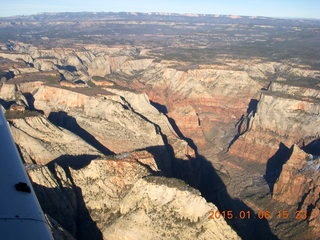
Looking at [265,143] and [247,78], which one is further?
[247,78]

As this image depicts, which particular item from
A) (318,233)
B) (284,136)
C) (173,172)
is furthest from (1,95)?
(318,233)

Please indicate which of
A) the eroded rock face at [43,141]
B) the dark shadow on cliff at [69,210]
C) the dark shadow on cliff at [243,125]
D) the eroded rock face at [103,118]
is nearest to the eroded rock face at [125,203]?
the dark shadow on cliff at [69,210]

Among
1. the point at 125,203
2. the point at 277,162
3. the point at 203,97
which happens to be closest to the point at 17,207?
the point at 125,203

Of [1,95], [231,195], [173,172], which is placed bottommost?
[231,195]

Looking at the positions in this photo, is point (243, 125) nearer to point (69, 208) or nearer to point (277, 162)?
point (277, 162)

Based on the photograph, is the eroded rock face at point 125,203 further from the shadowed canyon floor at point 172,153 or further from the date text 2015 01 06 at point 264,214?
the date text 2015 01 06 at point 264,214

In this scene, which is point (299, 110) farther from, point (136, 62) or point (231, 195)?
point (136, 62)
